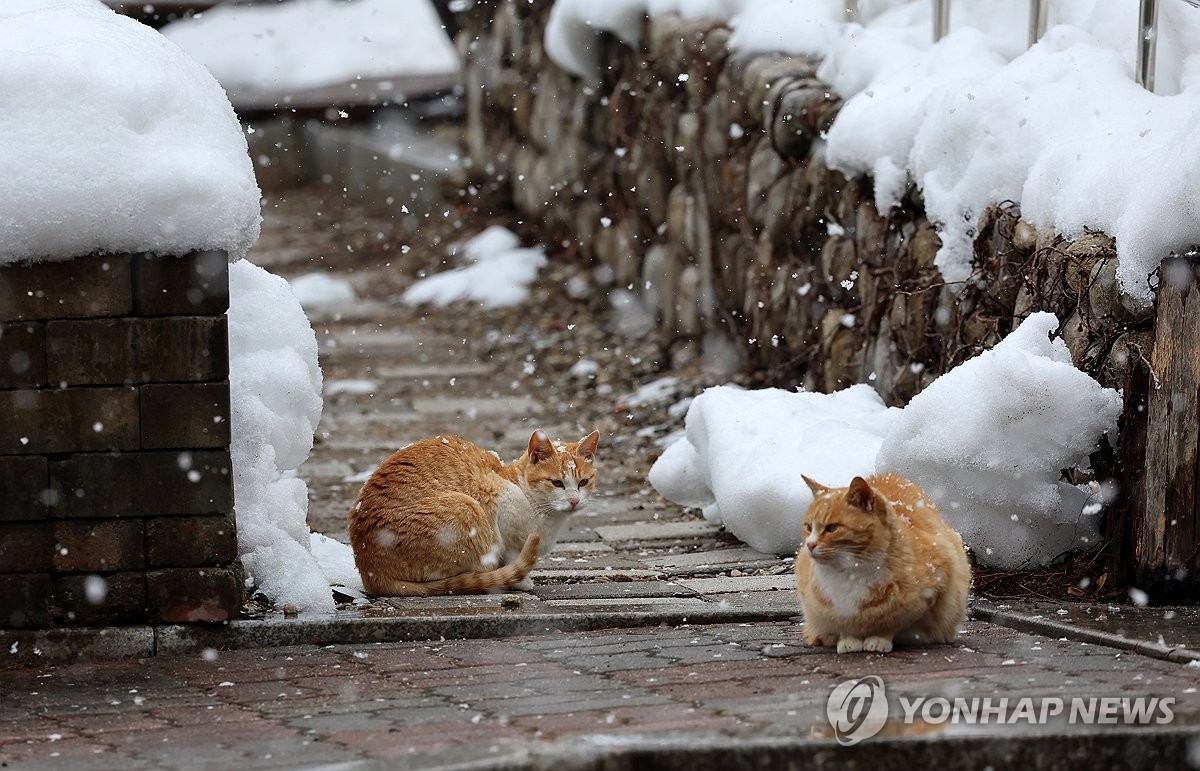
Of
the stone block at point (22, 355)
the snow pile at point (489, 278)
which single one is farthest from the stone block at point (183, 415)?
the snow pile at point (489, 278)

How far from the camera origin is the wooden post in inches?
180

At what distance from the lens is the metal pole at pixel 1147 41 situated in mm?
5773

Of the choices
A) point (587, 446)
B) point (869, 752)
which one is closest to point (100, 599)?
point (587, 446)

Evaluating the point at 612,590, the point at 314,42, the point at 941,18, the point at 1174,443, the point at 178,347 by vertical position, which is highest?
the point at 941,18

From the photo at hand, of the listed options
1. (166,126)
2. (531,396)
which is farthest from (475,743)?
(531,396)

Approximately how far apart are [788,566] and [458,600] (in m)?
1.29

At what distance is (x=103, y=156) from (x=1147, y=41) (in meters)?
3.70

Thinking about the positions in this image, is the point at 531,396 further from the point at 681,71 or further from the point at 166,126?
the point at 166,126

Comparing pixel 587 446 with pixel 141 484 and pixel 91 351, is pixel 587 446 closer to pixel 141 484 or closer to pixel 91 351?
pixel 141 484

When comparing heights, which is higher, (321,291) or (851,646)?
(851,646)

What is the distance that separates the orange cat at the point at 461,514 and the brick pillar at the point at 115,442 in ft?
2.39

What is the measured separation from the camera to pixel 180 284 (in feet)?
14.3

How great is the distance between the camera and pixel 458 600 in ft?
16.3

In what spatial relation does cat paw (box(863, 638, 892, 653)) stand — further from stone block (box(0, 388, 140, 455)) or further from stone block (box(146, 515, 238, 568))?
stone block (box(0, 388, 140, 455))
